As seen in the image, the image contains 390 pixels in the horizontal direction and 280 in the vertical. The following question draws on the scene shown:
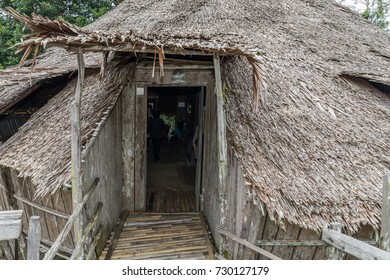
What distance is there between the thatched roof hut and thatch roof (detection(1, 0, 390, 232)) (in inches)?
0.7

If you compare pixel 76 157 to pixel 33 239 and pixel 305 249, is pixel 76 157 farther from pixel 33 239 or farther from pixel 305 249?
pixel 305 249

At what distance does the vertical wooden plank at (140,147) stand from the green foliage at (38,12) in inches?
265

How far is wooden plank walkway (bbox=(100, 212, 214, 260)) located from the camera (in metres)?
4.26

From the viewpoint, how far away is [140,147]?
5375 millimetres

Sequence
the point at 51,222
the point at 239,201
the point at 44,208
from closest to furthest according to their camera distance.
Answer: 1. the point at 239,201
2. the point at 44,208
3. the point at 51,222

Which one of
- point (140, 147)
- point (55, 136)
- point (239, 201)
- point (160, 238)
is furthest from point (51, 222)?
point (239, 201)

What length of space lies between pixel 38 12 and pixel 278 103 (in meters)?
9.91

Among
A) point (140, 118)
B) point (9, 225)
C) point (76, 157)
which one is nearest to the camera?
point (9, 225)

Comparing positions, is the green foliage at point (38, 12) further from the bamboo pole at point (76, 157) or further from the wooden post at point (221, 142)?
the wooden post at point (221, 142)

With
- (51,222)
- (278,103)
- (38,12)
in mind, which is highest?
(38,12)

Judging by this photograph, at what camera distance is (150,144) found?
10406 mm

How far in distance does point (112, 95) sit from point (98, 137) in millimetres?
833

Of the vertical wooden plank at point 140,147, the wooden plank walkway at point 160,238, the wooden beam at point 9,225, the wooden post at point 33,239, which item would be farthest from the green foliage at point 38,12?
the wooden beam at point 9,225

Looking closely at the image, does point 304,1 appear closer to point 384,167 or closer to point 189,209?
point 384,167
